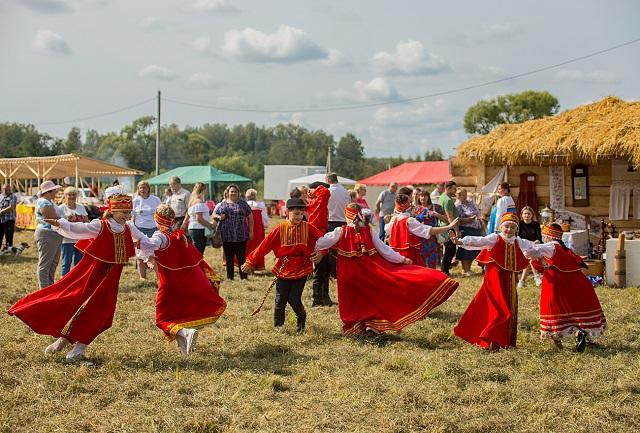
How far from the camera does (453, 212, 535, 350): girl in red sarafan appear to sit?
7738 mm

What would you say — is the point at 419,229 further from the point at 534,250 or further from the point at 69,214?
the point at 69,214

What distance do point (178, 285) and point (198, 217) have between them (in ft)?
17.9

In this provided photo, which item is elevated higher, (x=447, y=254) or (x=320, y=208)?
(x=320, y=208)

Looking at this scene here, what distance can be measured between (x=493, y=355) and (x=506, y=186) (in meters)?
6.13

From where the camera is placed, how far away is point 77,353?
7180mm

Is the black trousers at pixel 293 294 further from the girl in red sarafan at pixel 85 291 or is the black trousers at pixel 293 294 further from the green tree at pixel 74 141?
the green tree at pixel 74 141

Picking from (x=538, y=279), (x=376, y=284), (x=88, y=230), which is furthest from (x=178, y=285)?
(x=538, y=279)

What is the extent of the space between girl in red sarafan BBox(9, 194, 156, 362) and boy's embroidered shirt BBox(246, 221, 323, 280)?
1.54 metres

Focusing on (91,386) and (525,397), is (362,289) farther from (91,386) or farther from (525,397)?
(91,386)

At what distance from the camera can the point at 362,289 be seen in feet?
27.3

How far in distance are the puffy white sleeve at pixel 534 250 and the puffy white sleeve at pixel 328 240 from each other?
1913mm

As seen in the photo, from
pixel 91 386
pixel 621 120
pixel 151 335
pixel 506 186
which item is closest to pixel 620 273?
pixel 506 186

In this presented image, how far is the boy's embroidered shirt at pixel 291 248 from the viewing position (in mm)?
8500

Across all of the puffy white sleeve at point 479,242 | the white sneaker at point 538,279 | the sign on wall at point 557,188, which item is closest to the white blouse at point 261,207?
the white sneaker at point 538,279
